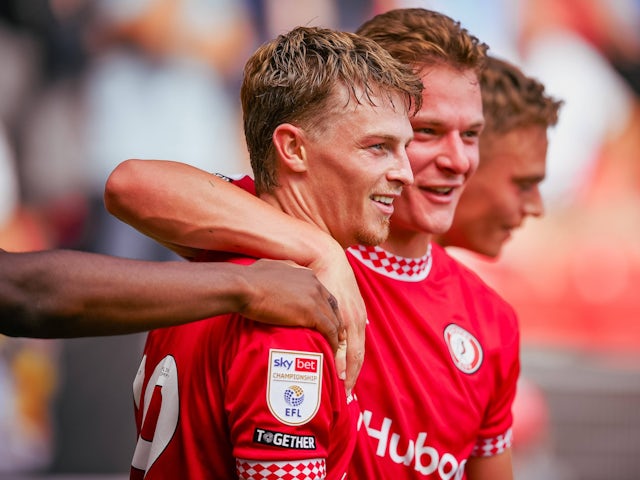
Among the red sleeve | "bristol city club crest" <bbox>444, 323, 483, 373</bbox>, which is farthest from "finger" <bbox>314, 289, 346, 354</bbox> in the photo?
the red sleeve

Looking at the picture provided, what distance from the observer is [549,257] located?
25.2ft

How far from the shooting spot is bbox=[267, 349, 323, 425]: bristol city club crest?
181 centimetres

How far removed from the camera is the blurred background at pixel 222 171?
20.7ft

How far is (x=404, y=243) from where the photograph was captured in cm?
253

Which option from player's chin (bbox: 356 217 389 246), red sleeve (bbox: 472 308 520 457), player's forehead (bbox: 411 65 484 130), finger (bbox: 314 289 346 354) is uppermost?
player's forehead (bbox: 411 65 484 130)

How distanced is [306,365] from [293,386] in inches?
1.8

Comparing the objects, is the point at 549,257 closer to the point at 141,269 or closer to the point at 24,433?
the point at 24,433

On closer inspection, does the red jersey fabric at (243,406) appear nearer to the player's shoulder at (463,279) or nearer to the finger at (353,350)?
the finger at (353,350)

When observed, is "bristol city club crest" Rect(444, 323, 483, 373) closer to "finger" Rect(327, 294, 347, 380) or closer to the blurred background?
"finger" Rect(327, 294, 347, 380)

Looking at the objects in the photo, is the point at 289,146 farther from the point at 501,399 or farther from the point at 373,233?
the point at 501,399

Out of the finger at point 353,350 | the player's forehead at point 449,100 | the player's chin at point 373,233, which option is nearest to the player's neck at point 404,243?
the player's forehead at point 449,100

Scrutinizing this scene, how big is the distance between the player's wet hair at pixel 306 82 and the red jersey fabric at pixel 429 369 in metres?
0.49

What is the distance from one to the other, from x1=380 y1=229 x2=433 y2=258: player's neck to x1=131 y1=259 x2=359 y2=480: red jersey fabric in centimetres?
57

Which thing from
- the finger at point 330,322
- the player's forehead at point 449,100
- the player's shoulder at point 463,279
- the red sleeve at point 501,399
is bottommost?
the red sleeve at point 501,399
